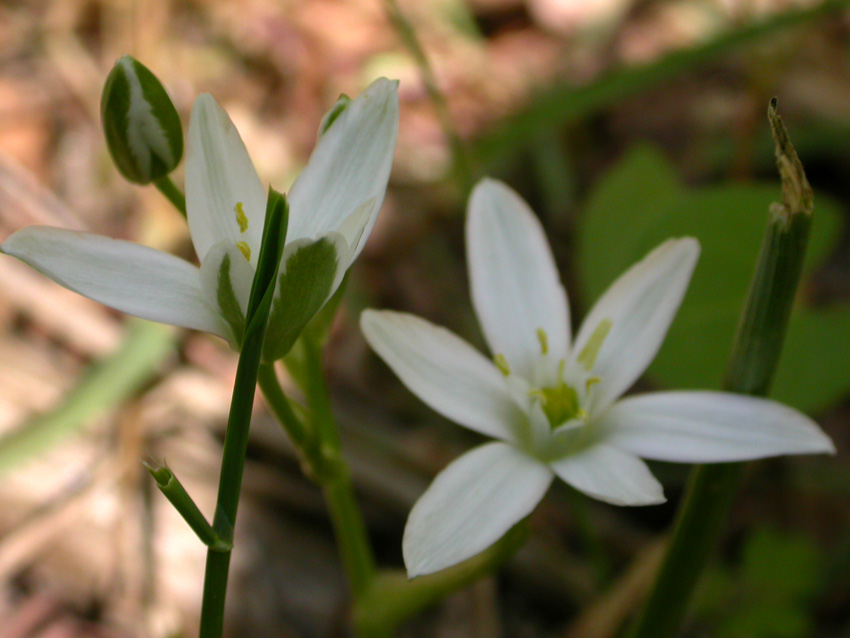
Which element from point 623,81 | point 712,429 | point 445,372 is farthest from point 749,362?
point 623,81

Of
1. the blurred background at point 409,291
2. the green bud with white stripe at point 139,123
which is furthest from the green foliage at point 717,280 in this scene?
the green bud with white stripe at point 139,123

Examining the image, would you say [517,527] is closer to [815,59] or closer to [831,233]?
[831,233]

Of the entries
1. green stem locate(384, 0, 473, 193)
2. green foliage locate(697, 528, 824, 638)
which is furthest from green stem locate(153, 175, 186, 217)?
green foliage locate(697, 528, 824, 638)

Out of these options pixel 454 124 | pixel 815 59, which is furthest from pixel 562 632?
pixel 815 59

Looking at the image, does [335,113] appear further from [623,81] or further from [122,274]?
[623,81]

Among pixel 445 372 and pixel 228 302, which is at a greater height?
pixel 228 302

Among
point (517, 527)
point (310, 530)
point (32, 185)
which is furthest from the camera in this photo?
point (32, 185)

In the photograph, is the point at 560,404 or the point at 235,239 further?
the point at 560,404
